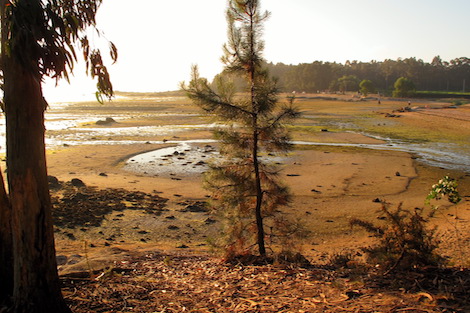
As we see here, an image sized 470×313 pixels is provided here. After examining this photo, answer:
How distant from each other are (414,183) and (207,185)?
12958 millimetres

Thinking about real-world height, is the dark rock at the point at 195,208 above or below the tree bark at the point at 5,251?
below

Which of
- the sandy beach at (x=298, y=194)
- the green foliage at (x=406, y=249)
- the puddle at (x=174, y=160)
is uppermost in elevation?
the green foliage at (x=406, y=249)

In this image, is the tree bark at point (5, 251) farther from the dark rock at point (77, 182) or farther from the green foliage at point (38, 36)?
the dark rock at point (77, 182)

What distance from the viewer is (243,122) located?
29.0 feet

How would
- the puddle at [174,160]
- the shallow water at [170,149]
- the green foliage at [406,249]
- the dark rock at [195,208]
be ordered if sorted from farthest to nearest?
the shallow water at [170,149]
the puddle at [174,160]
the dark rock at [195,208]
the green foliage at [406,249]

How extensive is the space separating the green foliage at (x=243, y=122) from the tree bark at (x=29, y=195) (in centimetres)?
428

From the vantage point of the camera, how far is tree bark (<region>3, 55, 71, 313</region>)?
15.4 ft

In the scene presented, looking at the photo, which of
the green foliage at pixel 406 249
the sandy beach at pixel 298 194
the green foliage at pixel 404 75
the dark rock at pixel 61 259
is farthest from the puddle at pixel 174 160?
the green foliage at pixel 404 75

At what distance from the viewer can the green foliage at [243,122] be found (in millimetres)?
8664

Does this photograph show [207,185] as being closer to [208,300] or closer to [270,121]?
[270,121]

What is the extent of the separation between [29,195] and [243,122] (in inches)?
195

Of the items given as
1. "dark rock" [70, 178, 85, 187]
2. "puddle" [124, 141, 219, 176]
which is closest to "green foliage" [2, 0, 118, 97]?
"dark rock" [70, 178, 85, 187]

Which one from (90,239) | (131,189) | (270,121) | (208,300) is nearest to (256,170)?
(270,121)

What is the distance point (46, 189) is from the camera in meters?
4.96
